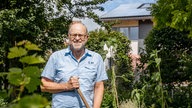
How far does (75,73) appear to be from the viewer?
13.5ft

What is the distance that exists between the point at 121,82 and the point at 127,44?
7.30 m

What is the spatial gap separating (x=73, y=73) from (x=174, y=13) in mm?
9046

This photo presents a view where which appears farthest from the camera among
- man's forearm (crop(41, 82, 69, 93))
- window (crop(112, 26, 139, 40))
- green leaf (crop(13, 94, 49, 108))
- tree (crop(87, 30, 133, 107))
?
window (crop(112, 26, 139, 40))

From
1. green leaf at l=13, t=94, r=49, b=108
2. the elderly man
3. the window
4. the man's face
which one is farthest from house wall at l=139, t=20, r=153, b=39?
green leaf at l=13, t=94, r=49, b=108

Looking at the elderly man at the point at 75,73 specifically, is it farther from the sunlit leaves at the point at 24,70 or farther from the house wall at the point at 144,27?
the house wall at the point at 144,27

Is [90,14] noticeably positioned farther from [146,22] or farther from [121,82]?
[146,22]

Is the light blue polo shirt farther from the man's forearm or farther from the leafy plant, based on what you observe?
the leafy plant

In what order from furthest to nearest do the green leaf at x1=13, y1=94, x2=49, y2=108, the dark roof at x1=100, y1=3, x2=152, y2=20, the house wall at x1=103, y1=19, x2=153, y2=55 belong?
the dark roof at x1=100, y1=3, x2=152, y2=20, the house wall at x1=103, y1=19, x2=153, y2=55, the green leaf at x1=13, y1=94, x2=49, y2=108

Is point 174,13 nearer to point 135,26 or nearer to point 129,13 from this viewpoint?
point 135,26

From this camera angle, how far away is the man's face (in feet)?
13.3

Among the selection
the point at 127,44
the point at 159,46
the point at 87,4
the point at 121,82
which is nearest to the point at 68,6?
the point at 87,4

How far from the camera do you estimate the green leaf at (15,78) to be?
1.18 meters

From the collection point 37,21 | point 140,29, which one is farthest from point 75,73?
point 140,29

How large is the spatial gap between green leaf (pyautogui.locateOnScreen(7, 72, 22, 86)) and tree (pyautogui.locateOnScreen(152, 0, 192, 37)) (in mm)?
11327
